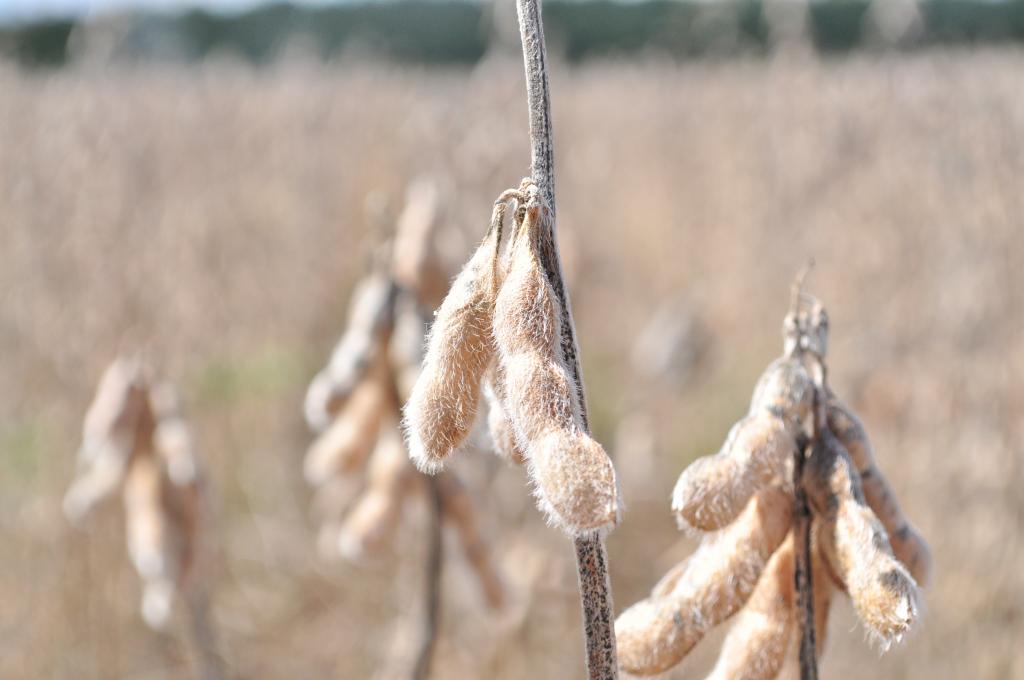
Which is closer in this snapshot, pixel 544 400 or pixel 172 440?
pixel 544 400

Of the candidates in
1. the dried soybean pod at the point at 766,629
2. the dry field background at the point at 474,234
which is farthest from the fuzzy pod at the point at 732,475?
the dry field background at the point at 474,234

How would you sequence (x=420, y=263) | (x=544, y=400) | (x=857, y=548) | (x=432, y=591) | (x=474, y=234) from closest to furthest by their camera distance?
(x=544, y=400)
(x=857, y=548)
(x=432, y=591)
(x=420, y=263)
(x=474, y=234)

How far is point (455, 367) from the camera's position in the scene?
2.81 ft

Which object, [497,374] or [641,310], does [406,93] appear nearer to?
[641,310]

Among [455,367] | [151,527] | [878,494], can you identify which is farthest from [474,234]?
[455,367]

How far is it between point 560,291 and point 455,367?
111mm

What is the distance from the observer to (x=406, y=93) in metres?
8.01

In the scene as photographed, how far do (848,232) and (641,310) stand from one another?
2.50 meters

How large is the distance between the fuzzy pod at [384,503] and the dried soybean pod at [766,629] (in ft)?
4.02

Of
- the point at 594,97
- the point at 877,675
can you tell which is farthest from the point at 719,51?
the point at 877,675

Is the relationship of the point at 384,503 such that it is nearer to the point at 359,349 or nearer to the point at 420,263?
the point at 359,349

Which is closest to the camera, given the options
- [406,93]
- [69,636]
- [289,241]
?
[69,636]

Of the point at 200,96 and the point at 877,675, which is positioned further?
the point at 200,96

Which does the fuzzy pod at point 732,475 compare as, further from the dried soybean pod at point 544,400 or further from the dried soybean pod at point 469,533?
the dried soybean pod at point 469,533
